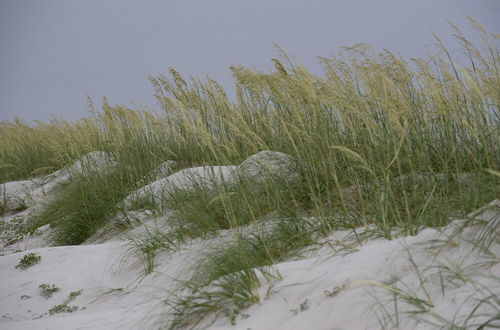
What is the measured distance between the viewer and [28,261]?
473 cm

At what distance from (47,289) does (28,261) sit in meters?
0.64

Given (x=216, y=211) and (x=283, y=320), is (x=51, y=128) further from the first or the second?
(x=283, y=320)

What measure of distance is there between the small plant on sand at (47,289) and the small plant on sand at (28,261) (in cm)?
48

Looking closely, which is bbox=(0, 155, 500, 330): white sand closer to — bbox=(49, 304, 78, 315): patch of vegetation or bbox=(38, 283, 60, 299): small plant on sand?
bbox=(49, 304, 78, 315): patch of vegetation

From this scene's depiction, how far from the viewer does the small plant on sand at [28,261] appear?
4.71 meters

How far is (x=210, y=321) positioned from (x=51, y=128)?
8.76 meters

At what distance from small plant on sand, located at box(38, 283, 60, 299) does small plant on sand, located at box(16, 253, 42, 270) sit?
1.57 ft

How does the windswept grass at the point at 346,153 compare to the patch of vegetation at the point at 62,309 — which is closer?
the windswept grass at the point at 346,153

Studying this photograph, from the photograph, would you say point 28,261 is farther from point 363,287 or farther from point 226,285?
point 363,287

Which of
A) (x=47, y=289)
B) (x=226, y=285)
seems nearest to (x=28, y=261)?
(x=47, y=289)

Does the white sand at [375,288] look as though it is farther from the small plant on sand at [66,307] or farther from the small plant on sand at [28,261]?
the small plant on sand at [28,261]

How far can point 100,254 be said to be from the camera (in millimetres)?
4477

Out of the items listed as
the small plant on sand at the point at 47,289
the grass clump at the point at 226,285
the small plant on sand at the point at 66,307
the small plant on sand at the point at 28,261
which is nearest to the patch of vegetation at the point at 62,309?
the small plant on sand at the point at 66,307

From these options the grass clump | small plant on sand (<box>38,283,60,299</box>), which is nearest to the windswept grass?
the grass clump
